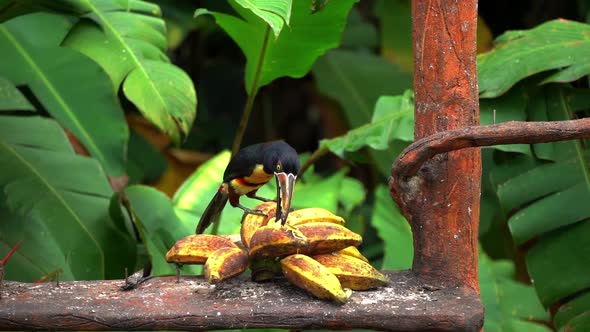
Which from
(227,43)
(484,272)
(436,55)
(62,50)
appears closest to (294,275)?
(436,55)

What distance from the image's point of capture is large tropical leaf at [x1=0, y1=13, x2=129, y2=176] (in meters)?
2.46

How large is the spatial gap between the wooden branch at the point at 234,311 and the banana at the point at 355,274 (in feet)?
0.05

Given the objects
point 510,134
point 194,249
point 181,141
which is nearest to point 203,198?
point 181,141

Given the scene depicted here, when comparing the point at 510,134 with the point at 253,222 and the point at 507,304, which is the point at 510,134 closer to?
the point at 253,222

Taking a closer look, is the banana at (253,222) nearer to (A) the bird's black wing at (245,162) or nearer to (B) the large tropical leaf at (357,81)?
(A) the bird's black wing at (245,162)

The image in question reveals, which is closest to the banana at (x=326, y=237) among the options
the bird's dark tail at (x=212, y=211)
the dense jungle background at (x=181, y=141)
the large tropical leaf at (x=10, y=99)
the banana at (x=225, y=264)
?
the banana at (x=225, y=264)

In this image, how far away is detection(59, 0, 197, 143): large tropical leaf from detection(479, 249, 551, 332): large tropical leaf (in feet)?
4.19

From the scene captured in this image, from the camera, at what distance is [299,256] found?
1.50 meters

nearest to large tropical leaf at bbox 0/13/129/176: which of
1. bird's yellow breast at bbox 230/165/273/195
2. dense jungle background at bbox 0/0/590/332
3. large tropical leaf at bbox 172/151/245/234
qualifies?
dense jungle background at bbox 0/0/590/332

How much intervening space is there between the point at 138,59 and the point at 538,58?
96 cm

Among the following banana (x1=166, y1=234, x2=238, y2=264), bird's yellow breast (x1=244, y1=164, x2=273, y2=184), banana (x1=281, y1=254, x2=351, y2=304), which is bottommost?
banana (x1=166, y1=234, x2=238, y2=264)

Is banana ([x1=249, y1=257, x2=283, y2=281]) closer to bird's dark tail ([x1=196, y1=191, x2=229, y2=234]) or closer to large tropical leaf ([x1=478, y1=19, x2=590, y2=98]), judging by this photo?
bird's dark tail ([x1=196, y1=191, x2=229, y2=234])

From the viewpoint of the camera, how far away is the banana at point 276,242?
1484 mm

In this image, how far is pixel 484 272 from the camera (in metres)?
3.02
